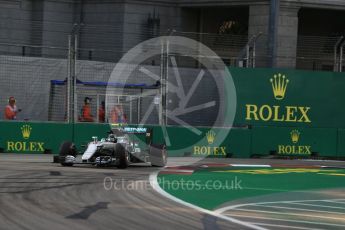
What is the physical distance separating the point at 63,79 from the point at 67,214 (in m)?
15.0

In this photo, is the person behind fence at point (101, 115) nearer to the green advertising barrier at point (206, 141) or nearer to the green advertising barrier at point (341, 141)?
the green advertising barrier at point (206, 141)

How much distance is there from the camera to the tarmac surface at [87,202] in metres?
8.91

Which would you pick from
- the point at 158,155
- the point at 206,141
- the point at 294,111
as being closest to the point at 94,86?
the point at 206,141

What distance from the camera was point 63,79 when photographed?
24062 mm

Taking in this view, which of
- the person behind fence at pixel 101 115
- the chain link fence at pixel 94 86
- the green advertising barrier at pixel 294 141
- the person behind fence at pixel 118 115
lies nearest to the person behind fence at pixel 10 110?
the chain link fence at pixel 94 86

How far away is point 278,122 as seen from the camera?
2297cm

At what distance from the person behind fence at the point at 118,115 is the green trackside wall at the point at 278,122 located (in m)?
1.19

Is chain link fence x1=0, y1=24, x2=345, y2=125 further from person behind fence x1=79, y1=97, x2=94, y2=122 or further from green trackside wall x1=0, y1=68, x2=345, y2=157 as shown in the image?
green trackside wall x1=0, y1=68, x2=345, y2=157

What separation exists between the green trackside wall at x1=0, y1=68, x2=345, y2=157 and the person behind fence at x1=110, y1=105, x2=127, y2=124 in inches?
46.9

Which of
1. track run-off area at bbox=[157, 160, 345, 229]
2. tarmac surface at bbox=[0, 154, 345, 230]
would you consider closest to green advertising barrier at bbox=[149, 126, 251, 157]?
track run-off area at bbox=[157, 160, 345, 229]

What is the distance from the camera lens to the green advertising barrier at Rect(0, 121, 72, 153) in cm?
Result: 2102

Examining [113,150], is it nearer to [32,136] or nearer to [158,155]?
[158,155]

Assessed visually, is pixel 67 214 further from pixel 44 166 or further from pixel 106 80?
pixel 106 80

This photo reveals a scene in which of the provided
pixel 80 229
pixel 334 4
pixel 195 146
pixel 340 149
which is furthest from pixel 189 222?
pixel 334 4
